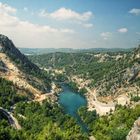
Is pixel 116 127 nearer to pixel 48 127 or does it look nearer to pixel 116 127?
pixel 116 127

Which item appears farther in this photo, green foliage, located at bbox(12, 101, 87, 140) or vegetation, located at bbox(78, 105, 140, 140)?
vegetation, located at bbox(78, 105, 140, 140)

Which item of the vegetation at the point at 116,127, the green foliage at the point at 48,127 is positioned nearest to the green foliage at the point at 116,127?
the vegetation at the point at 116,127

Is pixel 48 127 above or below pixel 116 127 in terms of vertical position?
above

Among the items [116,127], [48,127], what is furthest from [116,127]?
[48,127]

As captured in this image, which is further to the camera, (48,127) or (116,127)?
(116,127)

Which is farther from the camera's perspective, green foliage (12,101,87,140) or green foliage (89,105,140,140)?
green foliage (89,105,140,140)

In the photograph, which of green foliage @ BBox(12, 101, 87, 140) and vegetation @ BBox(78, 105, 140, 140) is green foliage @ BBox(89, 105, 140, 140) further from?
green foliage @ BBox(12, 101, 87, 140)

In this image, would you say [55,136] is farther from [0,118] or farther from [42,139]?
[0,118]

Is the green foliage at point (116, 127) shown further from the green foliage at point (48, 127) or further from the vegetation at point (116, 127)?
the green foliage at point (48, 127)

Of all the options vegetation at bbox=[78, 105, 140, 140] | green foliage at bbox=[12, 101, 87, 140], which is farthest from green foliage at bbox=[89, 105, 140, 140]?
green foliage at bbox=[12, 101, 87, 140]

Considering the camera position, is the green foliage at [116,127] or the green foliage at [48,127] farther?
the green foliage at [116,127]

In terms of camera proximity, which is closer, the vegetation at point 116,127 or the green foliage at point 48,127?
the green foliage at point 48,127
